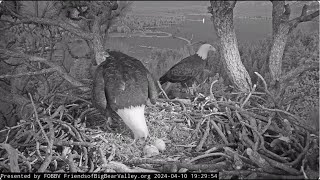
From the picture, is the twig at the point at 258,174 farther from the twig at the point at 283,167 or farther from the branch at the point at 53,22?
the branch at the point at 53,22

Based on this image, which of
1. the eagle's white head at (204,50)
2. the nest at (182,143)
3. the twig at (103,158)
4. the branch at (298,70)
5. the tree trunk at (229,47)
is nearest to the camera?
the nest at (182,143)

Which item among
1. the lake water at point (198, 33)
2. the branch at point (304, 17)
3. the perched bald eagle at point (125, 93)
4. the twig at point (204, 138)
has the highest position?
the branch at point (304, 17)

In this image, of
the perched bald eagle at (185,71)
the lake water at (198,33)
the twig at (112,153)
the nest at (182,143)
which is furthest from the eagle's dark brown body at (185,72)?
the twig at (112,153)

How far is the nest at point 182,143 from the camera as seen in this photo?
4.88 feet

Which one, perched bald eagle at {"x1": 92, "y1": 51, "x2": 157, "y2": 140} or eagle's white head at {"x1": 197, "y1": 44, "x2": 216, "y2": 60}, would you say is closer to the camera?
perched bald eagle at {"x1": 92, "y1": 51, "x2": 157, "y2": 140}

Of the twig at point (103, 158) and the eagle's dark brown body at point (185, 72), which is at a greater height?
the eagle's dark brown body at point (185, 72)

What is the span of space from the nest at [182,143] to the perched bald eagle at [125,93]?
141mm

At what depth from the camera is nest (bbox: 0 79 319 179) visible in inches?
58.6

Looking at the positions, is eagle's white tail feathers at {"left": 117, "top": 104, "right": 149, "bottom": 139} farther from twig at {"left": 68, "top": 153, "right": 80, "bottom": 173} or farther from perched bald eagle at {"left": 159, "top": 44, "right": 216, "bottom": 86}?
perched bald eagle at {"left": 159, "top": 44, "right": 216, "bottom": 86}

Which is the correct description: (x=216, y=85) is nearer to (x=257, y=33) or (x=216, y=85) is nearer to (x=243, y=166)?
(x=257, y=33)

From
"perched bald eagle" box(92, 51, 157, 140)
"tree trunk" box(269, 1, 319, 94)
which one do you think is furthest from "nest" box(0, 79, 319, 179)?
"tree trunk" box(269, 1, 319, 94)

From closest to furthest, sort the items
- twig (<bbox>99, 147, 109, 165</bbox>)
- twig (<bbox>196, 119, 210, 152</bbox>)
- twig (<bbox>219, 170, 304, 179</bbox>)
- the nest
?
twig (<bbox>219, 170, 304, 179</bbox>), the nest, twig (<bbox>99, 147, 109, 165</bbox>), twig (<bbox>196, 119, 210, 152</bbox>)

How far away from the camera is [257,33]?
372cm

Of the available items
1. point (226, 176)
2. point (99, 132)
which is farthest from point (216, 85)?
point (226, 176)
